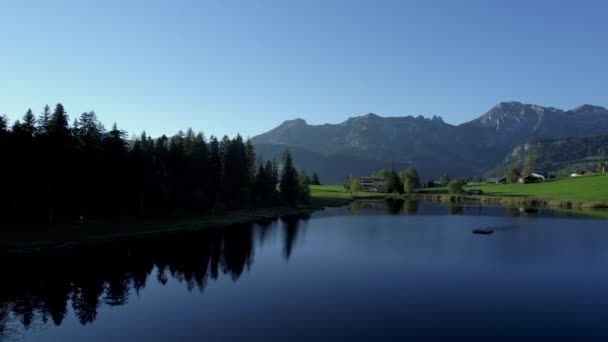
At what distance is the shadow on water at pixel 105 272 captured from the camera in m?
37.6

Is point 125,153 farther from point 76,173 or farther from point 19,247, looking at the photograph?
point 19,247

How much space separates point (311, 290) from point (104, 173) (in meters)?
56.4

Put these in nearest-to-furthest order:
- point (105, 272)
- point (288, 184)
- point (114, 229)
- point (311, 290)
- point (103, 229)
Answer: point (311, 290) < point (105, 272) < point (103, 229) < point (114, 229) < point (288, 184)

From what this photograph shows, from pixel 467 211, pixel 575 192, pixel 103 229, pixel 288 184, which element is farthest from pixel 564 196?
pixel 103 229

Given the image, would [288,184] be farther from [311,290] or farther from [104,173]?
[311,290]

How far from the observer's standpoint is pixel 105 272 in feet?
165

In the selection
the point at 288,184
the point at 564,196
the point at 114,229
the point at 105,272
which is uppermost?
the point at 288,184

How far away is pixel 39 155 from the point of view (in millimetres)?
71375

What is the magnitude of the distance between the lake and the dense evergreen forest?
692 inches

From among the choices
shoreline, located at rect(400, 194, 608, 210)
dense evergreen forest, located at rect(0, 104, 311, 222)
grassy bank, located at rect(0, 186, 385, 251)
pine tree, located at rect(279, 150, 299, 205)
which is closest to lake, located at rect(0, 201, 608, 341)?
grassy bank, located at rect(0, 186, 385, 251)

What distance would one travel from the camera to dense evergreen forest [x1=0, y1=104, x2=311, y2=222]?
69.9 metres

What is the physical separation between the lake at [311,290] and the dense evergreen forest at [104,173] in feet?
57.7

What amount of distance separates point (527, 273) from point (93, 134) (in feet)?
266

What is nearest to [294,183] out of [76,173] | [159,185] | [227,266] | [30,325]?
[159,185]
